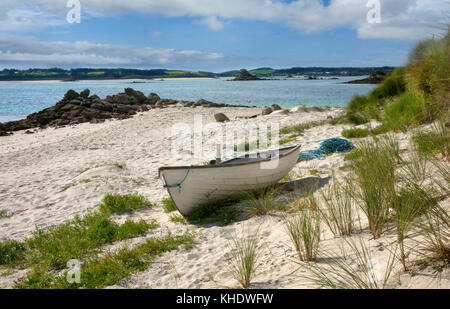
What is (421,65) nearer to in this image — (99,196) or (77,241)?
(99,196)

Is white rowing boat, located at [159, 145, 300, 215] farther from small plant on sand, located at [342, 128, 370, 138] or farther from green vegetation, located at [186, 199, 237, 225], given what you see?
small plant on sand, located at [342, 128, 370, 138]

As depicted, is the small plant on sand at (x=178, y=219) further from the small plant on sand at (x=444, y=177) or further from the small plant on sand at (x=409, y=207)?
the small plant on sand at (x=444, y=177)

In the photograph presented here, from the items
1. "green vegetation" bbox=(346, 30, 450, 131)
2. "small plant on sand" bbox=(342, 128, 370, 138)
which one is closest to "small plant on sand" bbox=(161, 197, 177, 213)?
"green vegetation" bbox=(346, 30, 450, 131)

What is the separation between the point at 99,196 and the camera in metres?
7.97

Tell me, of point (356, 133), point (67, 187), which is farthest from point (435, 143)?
point (67, 187)

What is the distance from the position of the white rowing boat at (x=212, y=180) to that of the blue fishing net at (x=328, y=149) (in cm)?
260

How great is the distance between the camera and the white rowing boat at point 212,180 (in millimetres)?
5871

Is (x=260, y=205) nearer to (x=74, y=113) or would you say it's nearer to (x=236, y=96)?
(x=74, y=113)

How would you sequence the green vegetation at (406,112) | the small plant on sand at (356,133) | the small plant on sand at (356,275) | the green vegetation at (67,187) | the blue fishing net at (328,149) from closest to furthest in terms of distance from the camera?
the small plant on sand at (356,275) < the green vegetation at (67,187) < the blue fishing net at (328,149) < the green vegetation at (406,112) < the small plant on sand at (356,133)

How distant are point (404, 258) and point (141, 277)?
2.95m

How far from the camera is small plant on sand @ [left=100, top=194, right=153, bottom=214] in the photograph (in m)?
6.92

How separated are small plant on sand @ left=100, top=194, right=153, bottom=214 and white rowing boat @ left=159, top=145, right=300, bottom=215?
139cm

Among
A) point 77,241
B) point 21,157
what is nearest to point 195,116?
point 21,157

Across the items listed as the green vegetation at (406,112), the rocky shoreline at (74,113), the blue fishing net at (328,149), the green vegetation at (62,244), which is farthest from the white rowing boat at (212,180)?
the rocky shoreline at (74,113)
